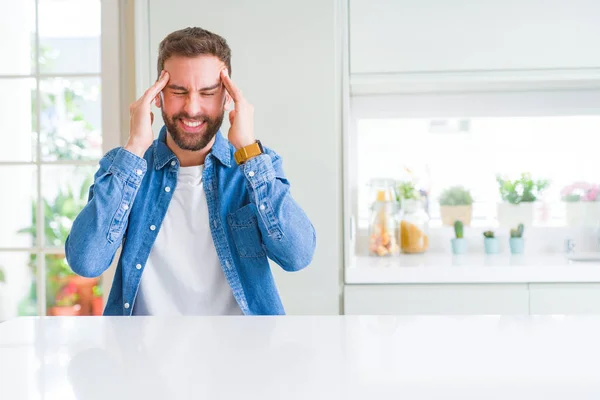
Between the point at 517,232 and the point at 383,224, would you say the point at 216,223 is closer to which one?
the point at 383,224

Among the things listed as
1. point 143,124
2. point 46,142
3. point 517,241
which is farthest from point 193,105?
point 517,241

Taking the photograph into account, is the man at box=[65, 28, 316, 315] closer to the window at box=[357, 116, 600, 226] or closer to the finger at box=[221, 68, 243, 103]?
the finger at box=[221, 68, 243, 103]

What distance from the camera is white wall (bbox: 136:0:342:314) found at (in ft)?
7.22

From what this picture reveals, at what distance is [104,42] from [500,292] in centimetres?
166

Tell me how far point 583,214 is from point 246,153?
1.94 meters

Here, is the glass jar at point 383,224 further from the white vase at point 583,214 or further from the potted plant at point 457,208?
the white vase at point 583,214

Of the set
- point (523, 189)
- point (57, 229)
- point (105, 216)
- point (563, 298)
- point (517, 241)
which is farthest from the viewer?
point (523, 189)

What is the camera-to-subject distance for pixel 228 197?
1415 millimetres

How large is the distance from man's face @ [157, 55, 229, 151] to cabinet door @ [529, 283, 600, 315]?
1341mm

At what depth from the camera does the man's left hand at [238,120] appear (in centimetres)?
139

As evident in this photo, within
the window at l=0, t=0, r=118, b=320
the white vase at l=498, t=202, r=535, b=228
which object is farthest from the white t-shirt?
Answer: the white vase at l=498, t=202, r=535, b=228

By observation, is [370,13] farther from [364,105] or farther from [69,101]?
[69,101]

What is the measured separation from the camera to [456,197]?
2.82 m

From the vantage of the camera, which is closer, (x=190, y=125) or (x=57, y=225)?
(x=190, y=125)
